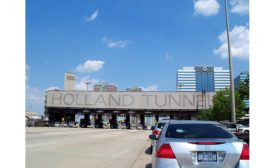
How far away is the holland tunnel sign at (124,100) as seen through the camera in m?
101

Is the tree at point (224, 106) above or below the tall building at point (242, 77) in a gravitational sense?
below

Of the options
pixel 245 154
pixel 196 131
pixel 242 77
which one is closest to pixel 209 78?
pixel 242 77

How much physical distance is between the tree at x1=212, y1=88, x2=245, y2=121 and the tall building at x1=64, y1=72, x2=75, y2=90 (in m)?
58.9

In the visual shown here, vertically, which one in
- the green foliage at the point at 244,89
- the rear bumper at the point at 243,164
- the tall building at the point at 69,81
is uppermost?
the tall building at the point at 69,81

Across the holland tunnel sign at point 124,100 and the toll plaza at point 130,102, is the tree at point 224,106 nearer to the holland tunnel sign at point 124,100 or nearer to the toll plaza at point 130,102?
the toll plaza at point 130,102

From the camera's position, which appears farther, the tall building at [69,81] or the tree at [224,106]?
the tall building at [69,81]

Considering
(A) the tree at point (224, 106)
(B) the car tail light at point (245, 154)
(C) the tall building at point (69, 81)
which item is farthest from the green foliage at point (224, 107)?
(C) the tall building at point (69, 81)

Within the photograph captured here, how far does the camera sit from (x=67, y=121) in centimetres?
11231

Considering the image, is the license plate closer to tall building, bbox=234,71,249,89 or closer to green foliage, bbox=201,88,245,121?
green foliage, bbox=201,88,245,121

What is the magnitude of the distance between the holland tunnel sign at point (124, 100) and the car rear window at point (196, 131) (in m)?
93.0

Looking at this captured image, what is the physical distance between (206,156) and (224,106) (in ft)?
194
